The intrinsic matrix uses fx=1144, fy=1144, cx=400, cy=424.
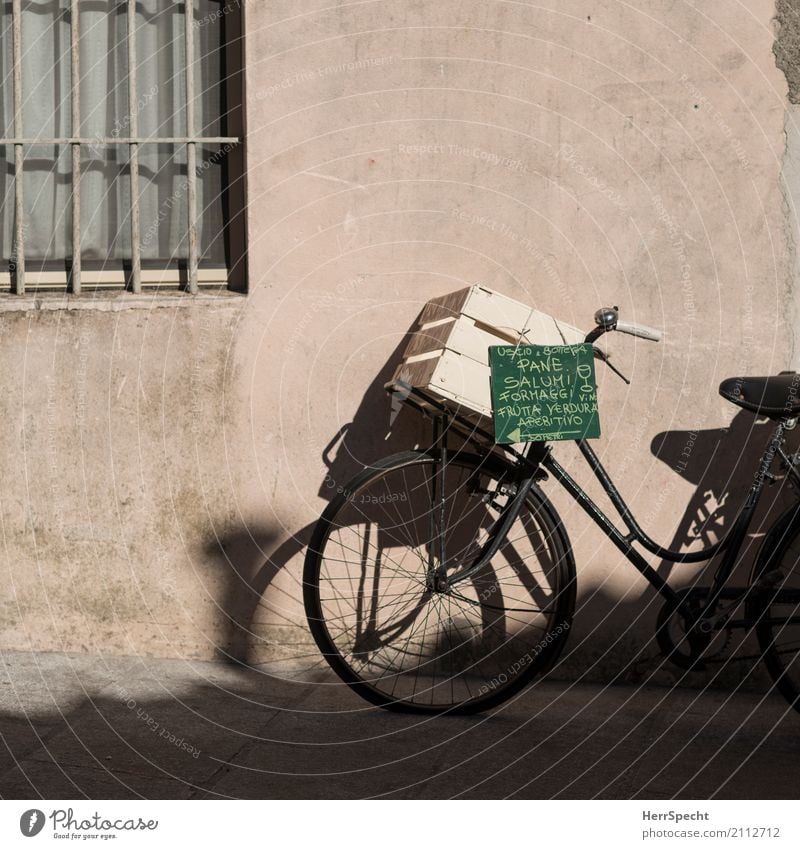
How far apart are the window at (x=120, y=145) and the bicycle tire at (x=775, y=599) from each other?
7.81ft

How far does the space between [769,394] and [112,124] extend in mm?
2829

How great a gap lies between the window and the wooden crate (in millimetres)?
1125

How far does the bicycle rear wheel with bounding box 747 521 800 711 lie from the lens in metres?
4.11

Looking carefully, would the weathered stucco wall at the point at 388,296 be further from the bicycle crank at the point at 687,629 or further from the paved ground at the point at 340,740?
the bicycle crank at the point at 687,629

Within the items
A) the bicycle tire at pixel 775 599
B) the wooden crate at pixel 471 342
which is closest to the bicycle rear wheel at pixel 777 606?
the bicycle tire at pixel 775 599

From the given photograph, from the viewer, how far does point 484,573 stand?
461cm

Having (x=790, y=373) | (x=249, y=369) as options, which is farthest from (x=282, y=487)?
(x=790, y=373)

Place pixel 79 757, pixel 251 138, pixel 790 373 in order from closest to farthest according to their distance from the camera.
Result: 1. pixel 79 757
2. pixel 790 373
3. pixel 251 138

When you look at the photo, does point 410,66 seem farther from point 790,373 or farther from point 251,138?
point 790,373

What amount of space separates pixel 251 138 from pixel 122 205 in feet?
2.19

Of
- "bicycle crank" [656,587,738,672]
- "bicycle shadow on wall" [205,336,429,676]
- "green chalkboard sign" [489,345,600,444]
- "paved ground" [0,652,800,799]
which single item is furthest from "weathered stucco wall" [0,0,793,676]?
"green chalkboard sign" [489,345,600,444]

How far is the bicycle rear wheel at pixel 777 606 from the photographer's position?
4.11 metres

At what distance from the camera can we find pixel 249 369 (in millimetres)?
4613

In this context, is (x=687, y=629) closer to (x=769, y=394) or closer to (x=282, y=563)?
(x=769, y=394)
